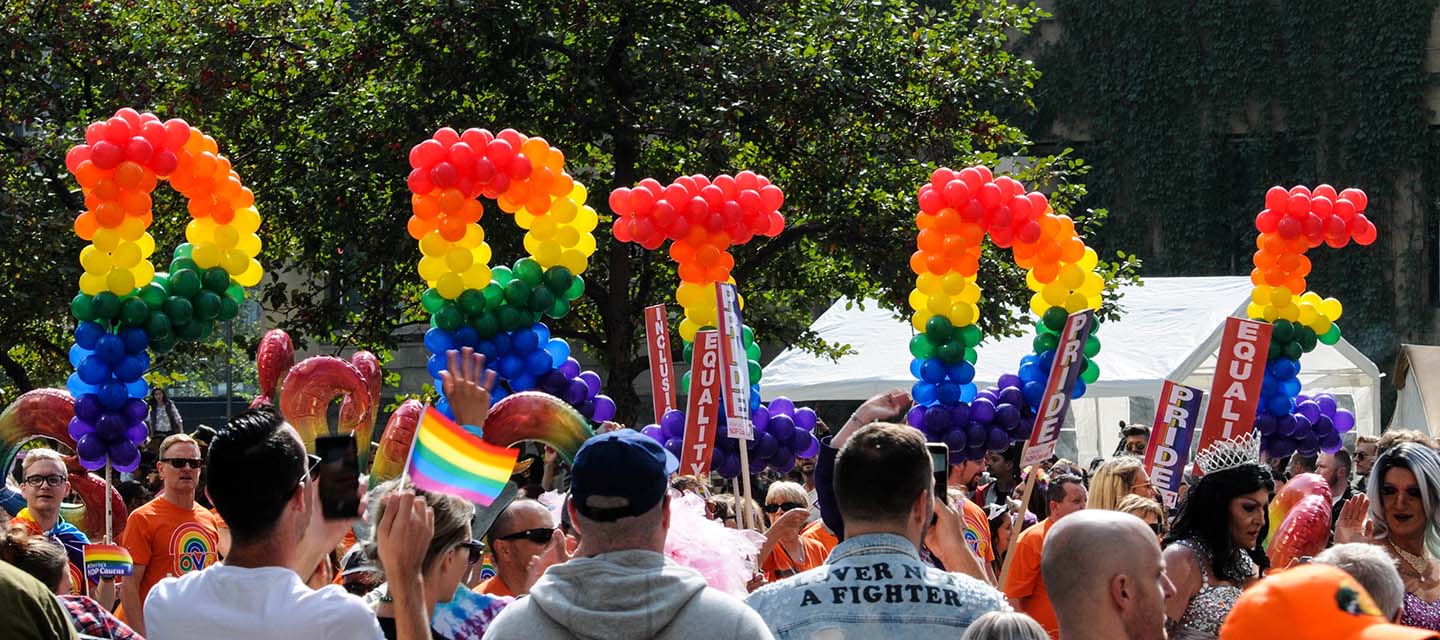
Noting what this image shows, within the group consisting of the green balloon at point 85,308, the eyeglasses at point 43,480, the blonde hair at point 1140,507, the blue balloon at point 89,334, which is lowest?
the blonde hair at point 1140,507

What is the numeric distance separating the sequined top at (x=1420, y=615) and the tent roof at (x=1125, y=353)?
10.6 meters

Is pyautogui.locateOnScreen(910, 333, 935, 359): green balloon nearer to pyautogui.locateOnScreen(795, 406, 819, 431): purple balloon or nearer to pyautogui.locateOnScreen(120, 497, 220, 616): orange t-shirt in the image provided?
pyautogui.locateOnScreen(795, 406, 819, 431): purple balloon

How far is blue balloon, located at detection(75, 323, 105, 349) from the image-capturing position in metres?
8.35

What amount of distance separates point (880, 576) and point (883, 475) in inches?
8.9

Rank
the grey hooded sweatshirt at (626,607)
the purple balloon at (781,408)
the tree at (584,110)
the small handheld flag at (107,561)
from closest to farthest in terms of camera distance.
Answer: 1. the grey hooded sweatshirt at (626,607)
2. the small handheld flag at (107,561)
3. the purple balloon at (781,408)
4. the tree at (584,110)

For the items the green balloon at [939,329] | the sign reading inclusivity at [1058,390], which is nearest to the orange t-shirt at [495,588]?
the sign reading inclusivity at [1058,390]

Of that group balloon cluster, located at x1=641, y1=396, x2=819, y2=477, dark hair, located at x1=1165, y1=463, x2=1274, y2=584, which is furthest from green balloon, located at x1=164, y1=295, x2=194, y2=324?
dark hair, located at x1=1165, y1=463, x2=1274, y2=584

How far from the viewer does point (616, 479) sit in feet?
10.4

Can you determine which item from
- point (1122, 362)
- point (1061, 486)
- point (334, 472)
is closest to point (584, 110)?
point (1122, 362)

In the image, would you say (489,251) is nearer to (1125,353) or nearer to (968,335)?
(968,335)

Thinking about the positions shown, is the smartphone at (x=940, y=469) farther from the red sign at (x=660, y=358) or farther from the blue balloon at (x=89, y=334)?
the blue balloon at (x=89, y=334)

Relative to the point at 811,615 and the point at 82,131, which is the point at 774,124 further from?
the point at 811,615

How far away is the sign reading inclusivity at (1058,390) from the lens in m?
7.90

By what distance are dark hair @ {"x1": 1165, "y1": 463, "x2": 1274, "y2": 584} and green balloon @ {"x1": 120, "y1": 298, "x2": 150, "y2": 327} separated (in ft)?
18.2
